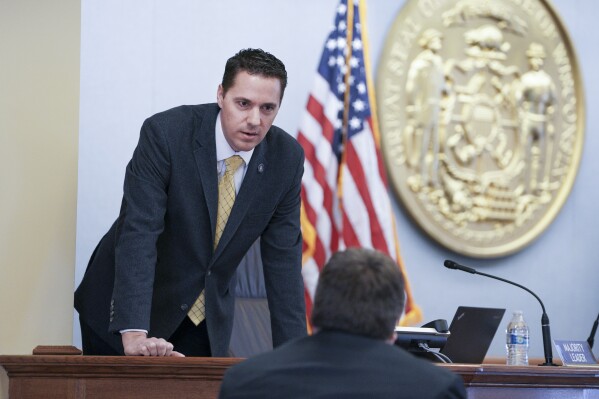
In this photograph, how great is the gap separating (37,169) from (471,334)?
190 cm

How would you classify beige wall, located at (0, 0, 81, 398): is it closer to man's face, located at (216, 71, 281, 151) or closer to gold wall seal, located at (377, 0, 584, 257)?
man's face, located at (216, 71, 281, 151)

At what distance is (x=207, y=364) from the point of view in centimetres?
266

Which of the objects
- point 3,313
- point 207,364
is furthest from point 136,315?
point 3,313

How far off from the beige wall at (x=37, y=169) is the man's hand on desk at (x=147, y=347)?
1324mm

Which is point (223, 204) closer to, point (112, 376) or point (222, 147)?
point (222, 147)

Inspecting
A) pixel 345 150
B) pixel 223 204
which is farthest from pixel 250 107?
pixel 345 150

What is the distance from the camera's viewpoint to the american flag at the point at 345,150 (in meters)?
4.91

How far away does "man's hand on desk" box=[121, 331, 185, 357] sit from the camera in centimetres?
272

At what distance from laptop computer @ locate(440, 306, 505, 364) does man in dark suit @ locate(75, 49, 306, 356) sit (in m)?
0.49

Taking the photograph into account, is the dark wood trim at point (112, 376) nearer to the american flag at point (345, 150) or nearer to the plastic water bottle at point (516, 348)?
the plastic water bottle at point (516, 348)

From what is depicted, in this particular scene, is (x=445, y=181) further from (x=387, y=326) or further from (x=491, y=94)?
(x=387, y=326)

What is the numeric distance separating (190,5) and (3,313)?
1.73 metres

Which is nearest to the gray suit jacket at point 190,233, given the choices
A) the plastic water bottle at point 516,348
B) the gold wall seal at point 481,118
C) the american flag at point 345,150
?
the plastic water bottle at point 516,348

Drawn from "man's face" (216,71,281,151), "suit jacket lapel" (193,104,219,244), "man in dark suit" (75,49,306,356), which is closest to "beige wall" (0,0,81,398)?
"man in dark suit" (75,49,306,356)
